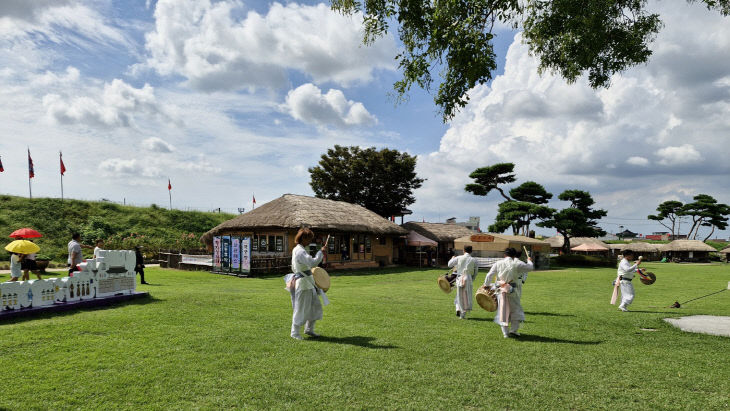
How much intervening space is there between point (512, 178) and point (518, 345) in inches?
1605

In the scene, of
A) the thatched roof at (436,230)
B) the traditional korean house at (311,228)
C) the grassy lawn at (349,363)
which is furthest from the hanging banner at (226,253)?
the thatched roof at (436,230)

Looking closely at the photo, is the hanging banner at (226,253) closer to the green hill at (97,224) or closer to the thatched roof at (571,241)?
the green hill at (97,224)

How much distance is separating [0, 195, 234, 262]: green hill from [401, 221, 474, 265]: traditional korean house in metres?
18.1

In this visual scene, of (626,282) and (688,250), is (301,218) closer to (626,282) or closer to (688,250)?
(626,282)

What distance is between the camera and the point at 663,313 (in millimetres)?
9914

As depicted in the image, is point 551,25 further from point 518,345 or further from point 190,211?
point 190,211

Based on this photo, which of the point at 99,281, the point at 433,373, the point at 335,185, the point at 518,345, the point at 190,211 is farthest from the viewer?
the point at 190,211

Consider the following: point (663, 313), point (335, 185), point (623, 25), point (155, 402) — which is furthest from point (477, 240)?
point (155, 402)

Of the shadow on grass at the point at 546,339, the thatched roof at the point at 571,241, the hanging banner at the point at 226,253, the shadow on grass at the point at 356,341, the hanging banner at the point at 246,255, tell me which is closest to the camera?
the shadow on grass at the point at 356,341

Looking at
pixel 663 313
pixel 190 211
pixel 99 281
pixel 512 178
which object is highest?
pixel 512 178

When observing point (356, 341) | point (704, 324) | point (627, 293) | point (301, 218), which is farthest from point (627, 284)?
point (301, 218)

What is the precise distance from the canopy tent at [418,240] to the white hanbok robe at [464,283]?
2246 cm

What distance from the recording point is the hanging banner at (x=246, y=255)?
19453mm

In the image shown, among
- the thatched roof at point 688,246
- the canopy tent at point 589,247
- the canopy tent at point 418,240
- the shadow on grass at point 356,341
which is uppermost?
the canopy tent at point 418,240
